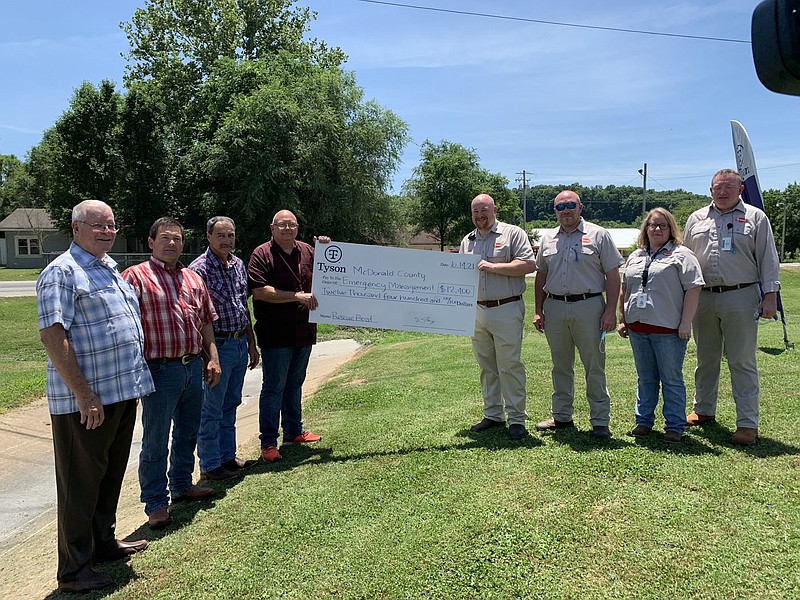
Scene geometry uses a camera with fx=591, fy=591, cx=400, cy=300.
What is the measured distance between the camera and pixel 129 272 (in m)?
4.13

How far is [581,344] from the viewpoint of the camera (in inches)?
208

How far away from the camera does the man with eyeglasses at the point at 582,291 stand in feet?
17.0

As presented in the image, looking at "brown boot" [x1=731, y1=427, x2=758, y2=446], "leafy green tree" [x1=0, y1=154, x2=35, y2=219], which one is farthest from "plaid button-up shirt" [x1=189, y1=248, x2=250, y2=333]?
"leafy green tree" [x1=0, y1=154, x2=35, y2=219]

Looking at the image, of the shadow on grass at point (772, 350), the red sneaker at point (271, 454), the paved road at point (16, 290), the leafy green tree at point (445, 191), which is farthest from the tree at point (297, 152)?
the red sneaker at point (271, 454)

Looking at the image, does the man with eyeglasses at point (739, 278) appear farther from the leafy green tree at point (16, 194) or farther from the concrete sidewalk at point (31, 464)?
the leafy green tree at point (16, 194)

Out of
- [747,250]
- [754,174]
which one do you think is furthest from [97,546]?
[754,174]

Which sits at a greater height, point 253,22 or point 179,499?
point 253,22

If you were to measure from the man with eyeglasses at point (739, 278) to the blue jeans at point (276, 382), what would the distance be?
3755 mm

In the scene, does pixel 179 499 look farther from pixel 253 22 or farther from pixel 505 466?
pixel 253 22

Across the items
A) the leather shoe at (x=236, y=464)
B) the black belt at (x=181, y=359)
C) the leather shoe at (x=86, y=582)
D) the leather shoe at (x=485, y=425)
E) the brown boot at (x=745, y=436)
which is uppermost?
the black belt at (x=181, y=359)

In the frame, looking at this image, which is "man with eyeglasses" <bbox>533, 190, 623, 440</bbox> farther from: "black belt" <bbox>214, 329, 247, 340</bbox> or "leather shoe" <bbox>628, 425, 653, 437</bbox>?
"black belt" <bbox>214, 329, 247, 340</bbox>

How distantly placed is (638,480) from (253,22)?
1781 inches

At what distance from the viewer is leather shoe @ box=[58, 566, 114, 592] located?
11.4 ft

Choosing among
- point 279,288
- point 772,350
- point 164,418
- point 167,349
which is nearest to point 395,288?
point 279,288
